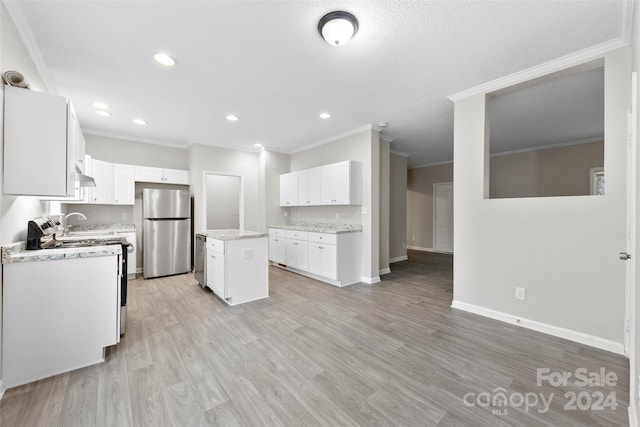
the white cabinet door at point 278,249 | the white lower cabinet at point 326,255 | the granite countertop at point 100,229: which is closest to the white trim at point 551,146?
the white lower cabinet at point 326,255

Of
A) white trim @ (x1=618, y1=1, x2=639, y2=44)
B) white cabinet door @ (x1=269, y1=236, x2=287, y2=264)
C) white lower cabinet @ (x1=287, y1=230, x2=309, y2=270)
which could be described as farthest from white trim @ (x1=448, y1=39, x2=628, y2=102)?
white cabinet door @ (x1=269, y1=236, x2=287, y2=264)

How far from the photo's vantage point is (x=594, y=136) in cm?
472

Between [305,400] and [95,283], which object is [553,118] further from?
[95,283]

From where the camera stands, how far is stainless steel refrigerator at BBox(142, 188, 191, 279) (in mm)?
4438

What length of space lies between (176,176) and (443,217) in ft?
23.0

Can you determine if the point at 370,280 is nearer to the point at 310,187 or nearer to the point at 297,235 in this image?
the point at 297,235

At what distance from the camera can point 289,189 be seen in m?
5.62

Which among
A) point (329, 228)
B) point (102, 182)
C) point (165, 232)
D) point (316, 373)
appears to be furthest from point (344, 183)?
point (102, 182)

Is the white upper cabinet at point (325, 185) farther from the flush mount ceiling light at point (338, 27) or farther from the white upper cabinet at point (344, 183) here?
the flush mount ceiling light at point (338, 27)

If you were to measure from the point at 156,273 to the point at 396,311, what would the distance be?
4.16 m

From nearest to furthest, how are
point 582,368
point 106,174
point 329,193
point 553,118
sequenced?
point 582,368
point 553,118
point 106,174
point 329,193

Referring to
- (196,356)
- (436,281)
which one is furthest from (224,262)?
(436,281)

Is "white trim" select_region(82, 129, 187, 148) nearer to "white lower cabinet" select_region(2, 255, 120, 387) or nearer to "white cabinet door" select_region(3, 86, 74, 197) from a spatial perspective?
"white cabinet door" select_region(3, 86, 74, 197)

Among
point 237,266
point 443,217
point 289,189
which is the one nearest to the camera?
point 237,266
